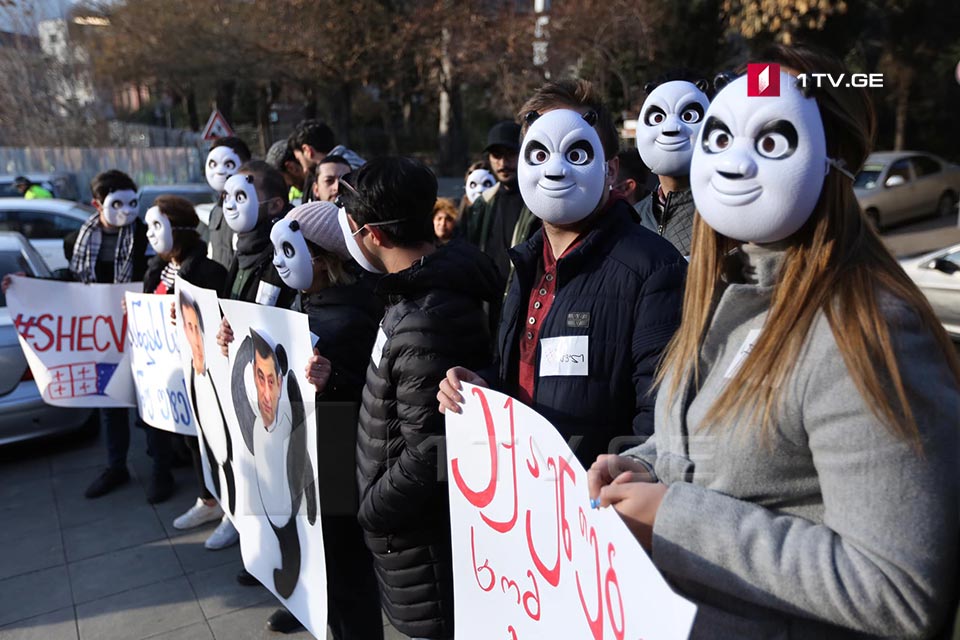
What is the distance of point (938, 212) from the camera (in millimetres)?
16688

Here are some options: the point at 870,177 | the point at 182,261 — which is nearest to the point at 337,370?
the point at 182,261

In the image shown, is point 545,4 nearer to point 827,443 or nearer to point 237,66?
point 237,66

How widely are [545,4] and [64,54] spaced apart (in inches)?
890

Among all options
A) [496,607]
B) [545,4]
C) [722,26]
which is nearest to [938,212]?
[722,26]

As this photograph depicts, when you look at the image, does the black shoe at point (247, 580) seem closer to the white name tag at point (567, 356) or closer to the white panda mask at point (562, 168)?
the white name tag at point (567, 356)

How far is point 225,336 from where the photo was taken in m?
3.05

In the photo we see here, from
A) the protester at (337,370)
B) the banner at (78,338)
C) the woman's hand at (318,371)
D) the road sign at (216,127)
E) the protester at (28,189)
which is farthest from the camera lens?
the protester at (28,189)

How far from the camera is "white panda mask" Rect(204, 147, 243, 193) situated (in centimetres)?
511

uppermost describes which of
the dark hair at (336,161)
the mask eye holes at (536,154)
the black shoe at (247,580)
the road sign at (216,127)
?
the road sign at (216,127)

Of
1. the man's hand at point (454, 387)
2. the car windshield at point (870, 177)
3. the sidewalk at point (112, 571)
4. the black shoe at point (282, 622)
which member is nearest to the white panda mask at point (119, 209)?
the sidewalk at point (112, 571)

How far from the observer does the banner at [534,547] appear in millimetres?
1289

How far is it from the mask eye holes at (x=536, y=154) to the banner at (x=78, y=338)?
3.26m

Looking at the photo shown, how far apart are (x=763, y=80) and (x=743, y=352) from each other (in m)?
0.44

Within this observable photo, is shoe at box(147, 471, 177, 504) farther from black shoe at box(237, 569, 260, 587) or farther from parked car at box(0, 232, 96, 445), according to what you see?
black shoe at box(237, 569, 260, 587)
